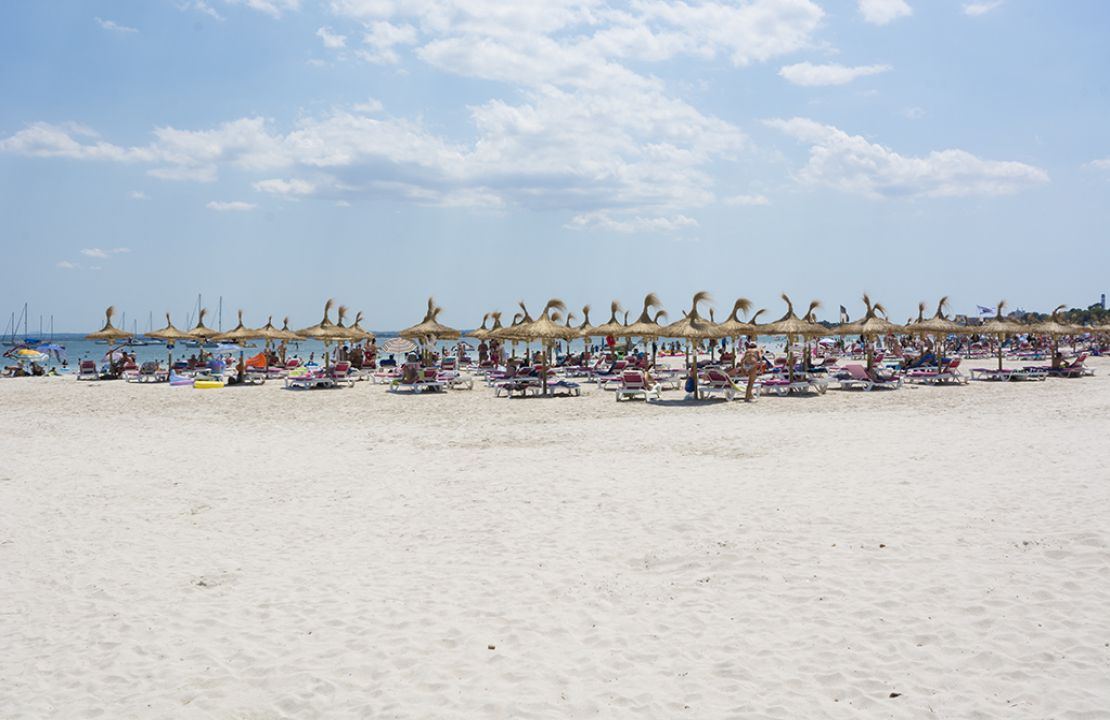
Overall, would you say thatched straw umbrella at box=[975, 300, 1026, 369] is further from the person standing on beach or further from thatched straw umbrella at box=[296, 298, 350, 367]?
thatched straw umbrella at box=[296, 298, 350, 367]

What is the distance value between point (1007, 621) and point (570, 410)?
480 inches

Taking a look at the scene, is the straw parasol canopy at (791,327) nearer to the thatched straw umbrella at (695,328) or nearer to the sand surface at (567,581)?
the thatched straw umbrella at (695,328)

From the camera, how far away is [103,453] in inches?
437

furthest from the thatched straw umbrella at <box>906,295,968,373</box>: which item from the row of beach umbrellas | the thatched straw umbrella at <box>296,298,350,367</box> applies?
the thatched straw umbrella at <box>296,298,350,367</box>

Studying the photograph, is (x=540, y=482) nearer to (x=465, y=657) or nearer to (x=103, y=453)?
(x=465, y=657)

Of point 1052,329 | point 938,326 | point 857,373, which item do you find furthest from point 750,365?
point 1052,329

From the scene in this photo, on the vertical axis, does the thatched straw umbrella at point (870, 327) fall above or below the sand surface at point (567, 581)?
above

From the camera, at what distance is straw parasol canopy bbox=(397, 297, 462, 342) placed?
24.8 metres

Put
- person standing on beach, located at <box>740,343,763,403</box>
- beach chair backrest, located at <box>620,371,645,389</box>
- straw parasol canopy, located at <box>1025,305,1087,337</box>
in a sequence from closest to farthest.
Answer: person standing on beach, located at <box>740,343,763,403</box> → beach chair backrest, located at <box>620,371,645,389</box> → straw parasol canopy, located at <box>1025,305,1087,337</box>

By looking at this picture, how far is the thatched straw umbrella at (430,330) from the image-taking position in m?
24.8

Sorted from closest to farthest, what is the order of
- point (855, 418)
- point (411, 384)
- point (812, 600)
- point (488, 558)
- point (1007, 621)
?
1. point (1007, 621)
2. point (812, 600)
3. point (488, 558)
4. point (855, 418)
5. point (411, 384)

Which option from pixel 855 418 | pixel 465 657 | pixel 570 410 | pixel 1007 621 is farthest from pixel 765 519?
pixel 570 410

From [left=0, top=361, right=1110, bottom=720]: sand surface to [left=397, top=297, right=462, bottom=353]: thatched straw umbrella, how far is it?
46.1ft

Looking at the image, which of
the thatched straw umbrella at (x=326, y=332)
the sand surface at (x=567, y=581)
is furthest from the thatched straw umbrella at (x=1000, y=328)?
the thatched straw umbrella at (x=326, y=332)
